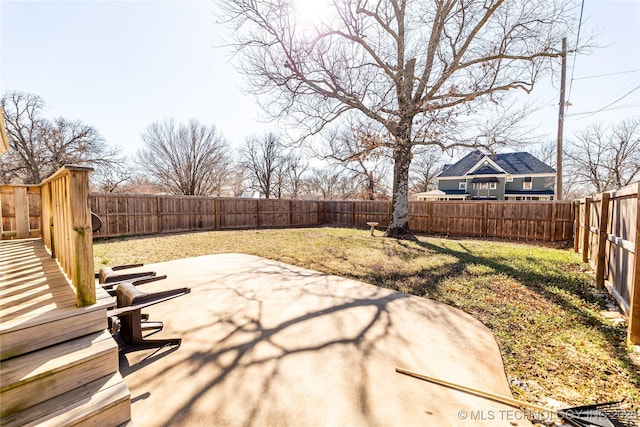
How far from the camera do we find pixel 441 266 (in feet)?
17.4

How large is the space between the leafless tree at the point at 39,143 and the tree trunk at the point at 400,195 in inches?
799

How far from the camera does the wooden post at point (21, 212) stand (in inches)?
161

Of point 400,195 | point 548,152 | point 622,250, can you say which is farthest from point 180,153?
point 548,152

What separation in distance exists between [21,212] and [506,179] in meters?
26.8

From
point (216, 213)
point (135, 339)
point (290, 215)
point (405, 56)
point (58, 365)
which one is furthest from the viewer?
point (290, 215)

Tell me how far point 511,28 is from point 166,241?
1261 centimetres

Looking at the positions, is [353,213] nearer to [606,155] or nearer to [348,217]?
[348,217]

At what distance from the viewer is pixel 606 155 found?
18.6 meters

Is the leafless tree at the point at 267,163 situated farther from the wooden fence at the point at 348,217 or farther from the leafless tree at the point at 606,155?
the leafless tree at the point at 606,155

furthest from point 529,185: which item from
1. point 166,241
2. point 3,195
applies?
point 3,195

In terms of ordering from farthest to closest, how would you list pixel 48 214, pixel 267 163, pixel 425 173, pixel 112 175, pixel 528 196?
pixel 425 173, pixel 267 163, pixel 528 196, pixel 112 175, pixel 48 214

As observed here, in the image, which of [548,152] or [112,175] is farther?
[548,152]

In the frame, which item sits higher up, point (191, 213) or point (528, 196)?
point (528, 196)

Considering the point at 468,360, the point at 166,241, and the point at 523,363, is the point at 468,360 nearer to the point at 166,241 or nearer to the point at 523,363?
the point at 523,363
